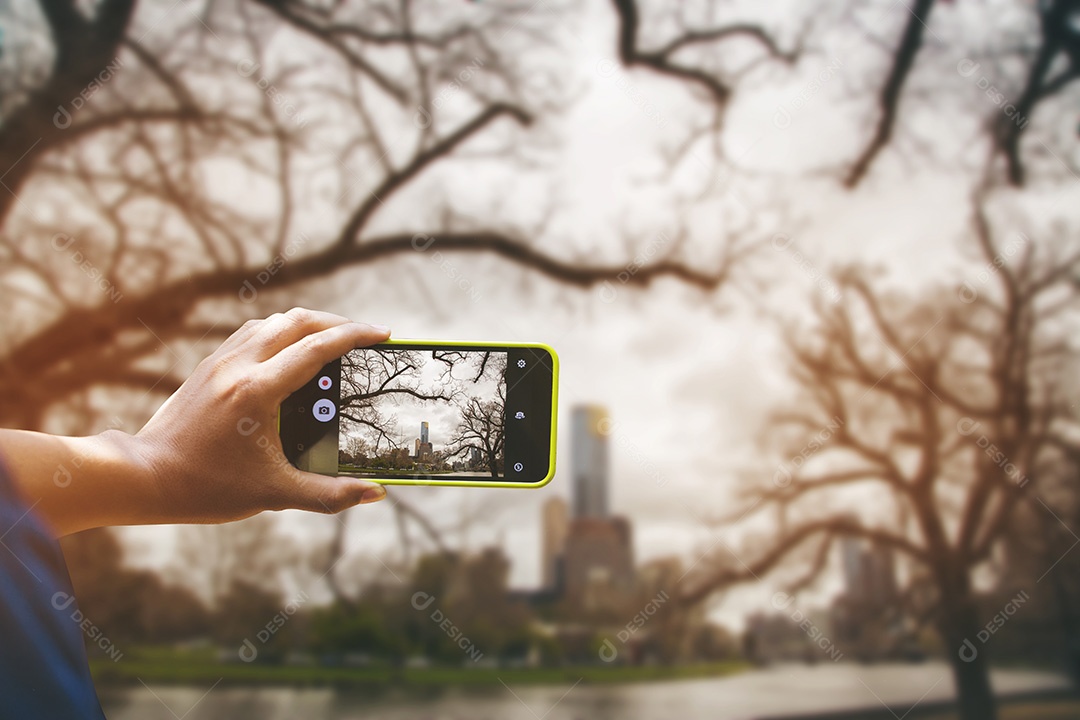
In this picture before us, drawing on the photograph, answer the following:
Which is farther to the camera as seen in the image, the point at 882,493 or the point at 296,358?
the point at 882,493

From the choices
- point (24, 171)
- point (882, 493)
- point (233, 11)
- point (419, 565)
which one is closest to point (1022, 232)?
point (882, 493)

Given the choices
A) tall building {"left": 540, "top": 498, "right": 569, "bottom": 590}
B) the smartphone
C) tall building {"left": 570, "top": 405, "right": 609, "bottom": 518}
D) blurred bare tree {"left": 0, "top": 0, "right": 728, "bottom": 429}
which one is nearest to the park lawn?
tall building {"left": 540, "top": 498, "right": 569, "bottom": 590}

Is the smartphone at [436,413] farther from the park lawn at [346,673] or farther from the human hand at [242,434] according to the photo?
the park lawn at [346,673]

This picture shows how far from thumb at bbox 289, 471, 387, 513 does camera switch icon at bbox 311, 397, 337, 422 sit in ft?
0.13

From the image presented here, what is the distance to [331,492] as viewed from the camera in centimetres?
42

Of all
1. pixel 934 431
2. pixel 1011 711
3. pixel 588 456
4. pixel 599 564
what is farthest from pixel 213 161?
pixel 1011 711

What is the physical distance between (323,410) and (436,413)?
8 cm

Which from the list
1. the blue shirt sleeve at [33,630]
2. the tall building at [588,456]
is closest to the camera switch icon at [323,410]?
the blue shirt sleeve at [33,630]

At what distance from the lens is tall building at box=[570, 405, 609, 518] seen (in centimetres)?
96

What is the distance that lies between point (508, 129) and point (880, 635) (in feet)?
2.97

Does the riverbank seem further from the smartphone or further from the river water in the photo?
the smartphone

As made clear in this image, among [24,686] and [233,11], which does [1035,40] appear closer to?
[233,11]

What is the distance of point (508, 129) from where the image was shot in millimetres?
986

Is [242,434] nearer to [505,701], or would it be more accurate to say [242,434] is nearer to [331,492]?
[331,492]
